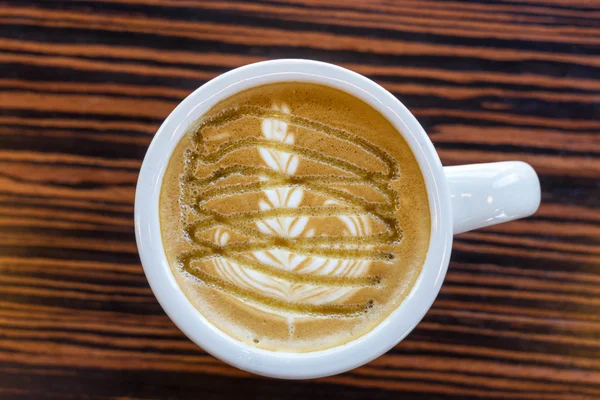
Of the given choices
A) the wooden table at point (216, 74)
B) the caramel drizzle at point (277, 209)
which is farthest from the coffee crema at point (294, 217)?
the wooden table at point (216, 74)

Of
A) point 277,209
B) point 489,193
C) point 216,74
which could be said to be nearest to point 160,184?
point 277,209

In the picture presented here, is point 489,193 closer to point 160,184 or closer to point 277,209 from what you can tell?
point 277,209

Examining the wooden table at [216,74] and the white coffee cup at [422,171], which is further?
the wooden table at [216,74]

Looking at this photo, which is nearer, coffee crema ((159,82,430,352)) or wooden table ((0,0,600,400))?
coffee crema ((159,82,430,352))

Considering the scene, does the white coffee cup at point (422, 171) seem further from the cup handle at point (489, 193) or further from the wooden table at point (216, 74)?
the wooden table at point (216, 74)

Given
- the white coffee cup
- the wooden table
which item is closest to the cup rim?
the white coffee cup

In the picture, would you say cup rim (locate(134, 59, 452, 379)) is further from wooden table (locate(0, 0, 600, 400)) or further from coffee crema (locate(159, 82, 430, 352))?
wooden table (locate(0, 0, 600, 400))

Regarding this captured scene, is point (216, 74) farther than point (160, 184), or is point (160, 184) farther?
point (216, 74)
